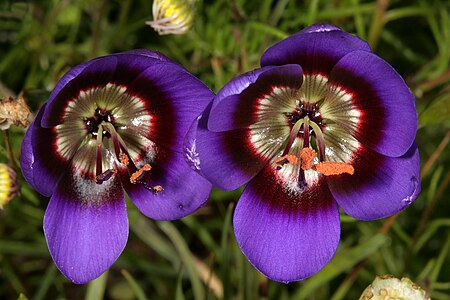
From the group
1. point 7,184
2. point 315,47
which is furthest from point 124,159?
point 315,47

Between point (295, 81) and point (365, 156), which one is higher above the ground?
point (295, 81)

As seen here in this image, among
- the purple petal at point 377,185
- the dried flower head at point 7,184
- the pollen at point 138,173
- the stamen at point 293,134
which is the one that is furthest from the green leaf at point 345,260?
the dried flower head at point 7,184

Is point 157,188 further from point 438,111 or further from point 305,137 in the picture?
point 438,111

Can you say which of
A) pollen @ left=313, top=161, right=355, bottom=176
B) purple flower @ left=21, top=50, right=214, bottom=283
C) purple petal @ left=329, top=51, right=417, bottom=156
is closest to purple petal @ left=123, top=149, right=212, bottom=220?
purple flower @ left=21, top=50, right=214, bottom=283

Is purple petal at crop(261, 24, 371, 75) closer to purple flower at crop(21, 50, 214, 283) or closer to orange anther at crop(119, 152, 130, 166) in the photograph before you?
purple flower at crop(21, 50, 214, 283)

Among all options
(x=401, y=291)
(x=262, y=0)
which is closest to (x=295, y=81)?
(x=401, y=291)

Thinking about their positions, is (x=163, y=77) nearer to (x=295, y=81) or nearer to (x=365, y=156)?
(x=295, y=81)
